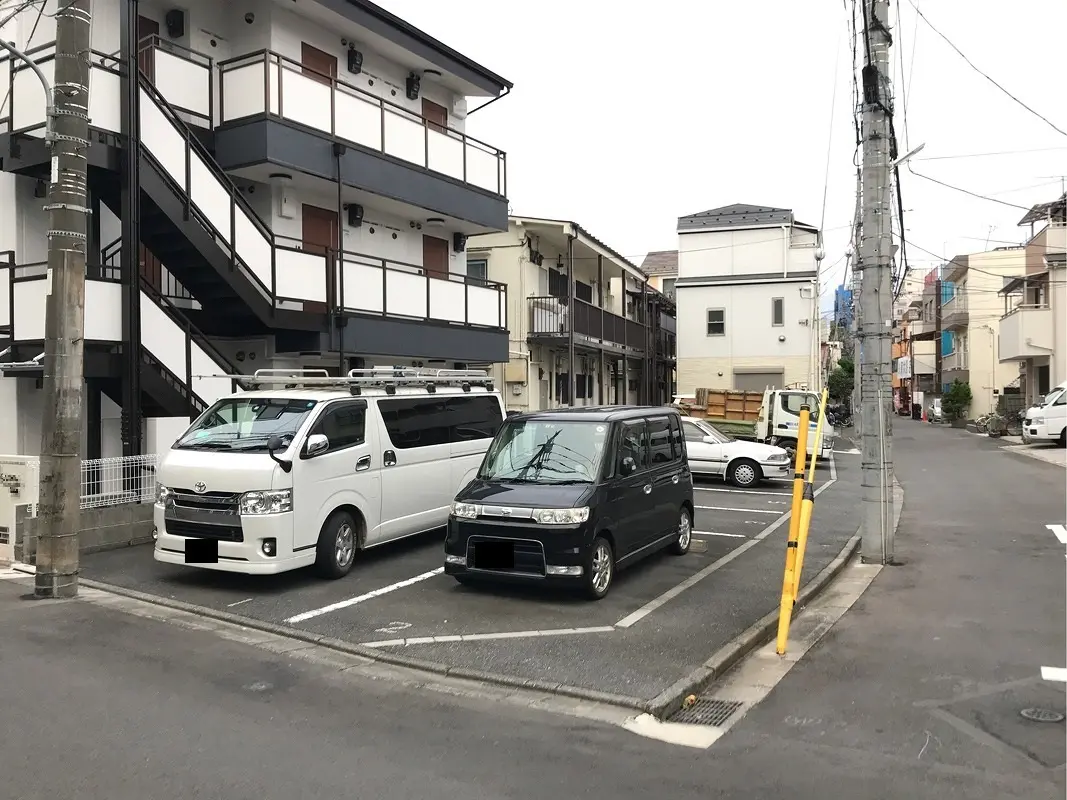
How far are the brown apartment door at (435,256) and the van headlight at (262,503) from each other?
10.4m

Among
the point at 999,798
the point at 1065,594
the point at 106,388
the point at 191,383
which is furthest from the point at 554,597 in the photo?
the point at 106,388

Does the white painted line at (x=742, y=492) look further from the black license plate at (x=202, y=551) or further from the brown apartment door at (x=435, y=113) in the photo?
the black license plate at (x=202, y=551)

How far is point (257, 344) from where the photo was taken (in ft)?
46.5

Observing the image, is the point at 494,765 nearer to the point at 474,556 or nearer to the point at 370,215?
the point at 474,556

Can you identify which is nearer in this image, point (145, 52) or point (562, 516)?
point (562, 516)

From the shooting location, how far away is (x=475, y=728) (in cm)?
485

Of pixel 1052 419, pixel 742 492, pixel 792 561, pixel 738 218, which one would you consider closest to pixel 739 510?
pixel 742 492

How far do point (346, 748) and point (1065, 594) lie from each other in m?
7.19

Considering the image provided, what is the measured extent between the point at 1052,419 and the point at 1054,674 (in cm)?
2559

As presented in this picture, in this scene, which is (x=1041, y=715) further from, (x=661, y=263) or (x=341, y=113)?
(x=661, y=263)

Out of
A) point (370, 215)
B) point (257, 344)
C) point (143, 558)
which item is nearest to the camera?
point (143, 558)

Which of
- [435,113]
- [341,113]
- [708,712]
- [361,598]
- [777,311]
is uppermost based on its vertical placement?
[435,113]

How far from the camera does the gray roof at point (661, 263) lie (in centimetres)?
4824

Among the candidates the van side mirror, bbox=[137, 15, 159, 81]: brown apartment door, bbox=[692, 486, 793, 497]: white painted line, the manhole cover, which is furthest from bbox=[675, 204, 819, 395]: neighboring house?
the manhole cover
